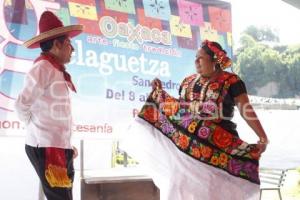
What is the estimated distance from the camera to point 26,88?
6.64 feet

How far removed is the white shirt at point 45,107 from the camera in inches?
79.7

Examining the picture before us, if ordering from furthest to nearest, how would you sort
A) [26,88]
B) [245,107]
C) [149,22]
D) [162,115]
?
[149,22] < [162,115] < [245,107] < [26,88]

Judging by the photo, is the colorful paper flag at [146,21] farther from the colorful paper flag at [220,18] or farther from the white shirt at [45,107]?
the white shirt at [45,107]

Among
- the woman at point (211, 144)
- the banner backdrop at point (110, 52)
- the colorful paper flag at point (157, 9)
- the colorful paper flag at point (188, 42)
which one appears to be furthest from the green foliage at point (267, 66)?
the woman at point (211, 144)

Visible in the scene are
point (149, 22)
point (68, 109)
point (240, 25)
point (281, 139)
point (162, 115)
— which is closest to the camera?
point (68, 109)

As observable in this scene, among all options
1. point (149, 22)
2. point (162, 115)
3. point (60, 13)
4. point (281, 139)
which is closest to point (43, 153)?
point (162, 115)

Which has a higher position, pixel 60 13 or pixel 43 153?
pixel 60 13

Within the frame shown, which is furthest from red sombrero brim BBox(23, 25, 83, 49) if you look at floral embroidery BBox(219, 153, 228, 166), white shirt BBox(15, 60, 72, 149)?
floral embroidery BBox(219, 153, 228, 166)

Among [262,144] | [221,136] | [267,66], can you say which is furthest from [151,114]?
[267,66]

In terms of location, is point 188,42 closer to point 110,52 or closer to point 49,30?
point 110,52

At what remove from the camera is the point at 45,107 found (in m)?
2.08

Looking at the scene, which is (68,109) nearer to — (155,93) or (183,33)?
(155,93)

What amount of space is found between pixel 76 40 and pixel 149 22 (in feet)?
2.02

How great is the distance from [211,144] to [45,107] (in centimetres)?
104
